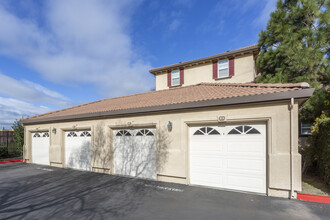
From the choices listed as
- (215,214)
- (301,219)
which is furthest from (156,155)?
(301,219)

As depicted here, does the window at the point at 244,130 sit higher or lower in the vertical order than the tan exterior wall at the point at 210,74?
lower

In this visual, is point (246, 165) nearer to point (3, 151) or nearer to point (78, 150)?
point (78, 150)

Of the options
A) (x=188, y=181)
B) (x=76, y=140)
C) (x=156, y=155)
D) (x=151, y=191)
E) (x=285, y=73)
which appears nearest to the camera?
(x=151, y=191)

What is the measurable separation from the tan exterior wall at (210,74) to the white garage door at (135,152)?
26.7 ft

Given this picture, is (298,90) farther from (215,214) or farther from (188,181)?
(188,181)

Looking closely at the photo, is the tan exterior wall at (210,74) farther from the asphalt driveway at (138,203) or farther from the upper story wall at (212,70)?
the asphalt driveway at (138,203)

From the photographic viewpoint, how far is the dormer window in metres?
15.0

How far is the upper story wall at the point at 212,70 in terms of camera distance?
12328mm

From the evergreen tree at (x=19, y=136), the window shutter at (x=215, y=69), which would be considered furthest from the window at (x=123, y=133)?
the evergreen tree at (x=19, y=136)

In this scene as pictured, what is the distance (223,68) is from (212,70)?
854 millimetres

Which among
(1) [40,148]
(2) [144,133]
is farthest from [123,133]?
(1) [40,148]

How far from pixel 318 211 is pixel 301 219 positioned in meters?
0.82

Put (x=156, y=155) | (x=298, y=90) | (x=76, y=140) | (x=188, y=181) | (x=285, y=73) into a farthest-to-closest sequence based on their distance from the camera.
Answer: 1. (x=76, y=140)
2. (x=285, y=73)
3. (x=156, y=155)
4. (x=188, y=181)
5. (x=298, y=90)

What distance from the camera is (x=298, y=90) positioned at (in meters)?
5.08
